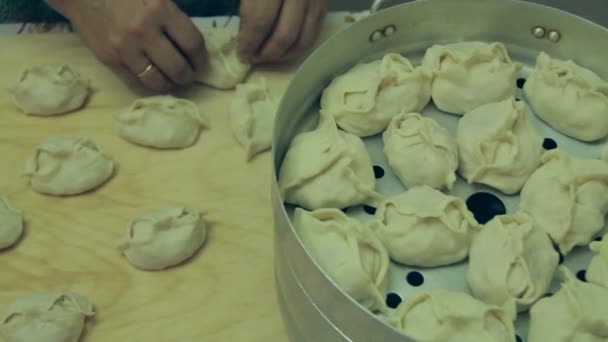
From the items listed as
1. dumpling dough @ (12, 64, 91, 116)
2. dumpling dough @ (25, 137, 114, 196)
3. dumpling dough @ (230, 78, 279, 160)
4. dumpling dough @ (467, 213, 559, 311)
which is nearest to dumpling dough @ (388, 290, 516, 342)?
dumpling dough @ (467, 213, 559, 311)

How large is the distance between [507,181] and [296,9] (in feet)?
1.52

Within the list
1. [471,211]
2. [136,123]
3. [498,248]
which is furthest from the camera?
[136,123]

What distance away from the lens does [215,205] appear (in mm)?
1133

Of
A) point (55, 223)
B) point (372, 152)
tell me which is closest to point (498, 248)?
point (372, 152)

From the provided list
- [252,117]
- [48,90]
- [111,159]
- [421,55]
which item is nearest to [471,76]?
[421,55]

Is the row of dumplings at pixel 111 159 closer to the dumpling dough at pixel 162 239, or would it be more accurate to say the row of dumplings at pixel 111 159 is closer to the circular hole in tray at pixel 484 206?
the dumpling dough at pixel 162 239

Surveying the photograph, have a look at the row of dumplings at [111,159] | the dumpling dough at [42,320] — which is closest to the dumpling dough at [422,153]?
the row of dumplings at [111,159]

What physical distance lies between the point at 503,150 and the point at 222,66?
0.51 metres

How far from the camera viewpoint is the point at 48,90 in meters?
1.20

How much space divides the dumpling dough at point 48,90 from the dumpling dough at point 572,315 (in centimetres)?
82

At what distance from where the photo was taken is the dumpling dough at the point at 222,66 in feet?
4.14

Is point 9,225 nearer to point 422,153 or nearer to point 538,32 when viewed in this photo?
point 422,153

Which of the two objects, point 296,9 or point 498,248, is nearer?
point 498,248

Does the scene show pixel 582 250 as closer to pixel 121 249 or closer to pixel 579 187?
pixel 579 187
